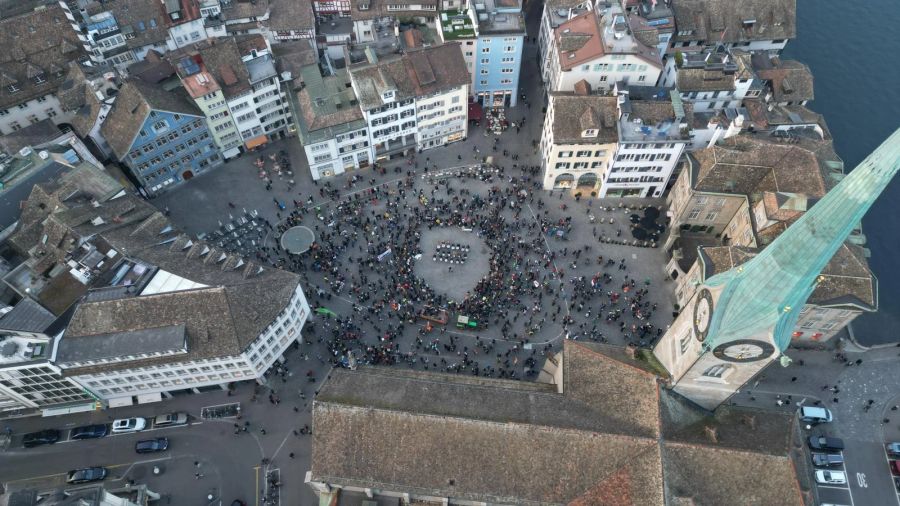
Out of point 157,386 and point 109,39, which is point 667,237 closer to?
point 157,386

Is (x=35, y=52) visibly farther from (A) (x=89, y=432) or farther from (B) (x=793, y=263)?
(B) (x=793, y=263)

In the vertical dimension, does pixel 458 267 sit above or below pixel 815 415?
above

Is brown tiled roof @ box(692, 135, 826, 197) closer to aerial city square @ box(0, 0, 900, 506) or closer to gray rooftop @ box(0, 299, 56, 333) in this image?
aerial city square @ box(0, 0, 900, 506)

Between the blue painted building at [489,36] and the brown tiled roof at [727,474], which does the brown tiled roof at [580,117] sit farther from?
the brown tiled roof at [727,474]

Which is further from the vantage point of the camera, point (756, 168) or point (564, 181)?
point (564, 181)

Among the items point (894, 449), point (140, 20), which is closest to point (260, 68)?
point (140, 20)

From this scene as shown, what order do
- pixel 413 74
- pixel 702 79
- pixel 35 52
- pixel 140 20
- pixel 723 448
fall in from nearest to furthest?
pixel 723 448
pixel 413 74
pixel 702 79
pixel 35 52
pixel 140 20

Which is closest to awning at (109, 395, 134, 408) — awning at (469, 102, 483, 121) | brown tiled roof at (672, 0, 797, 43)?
awning at (469, 102, 483, 121)
